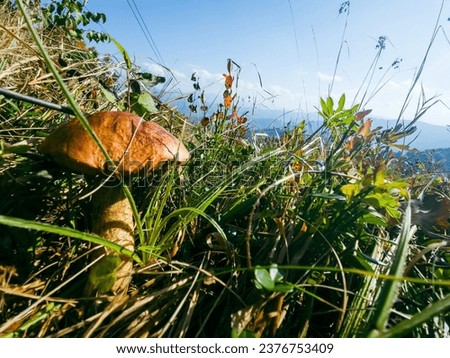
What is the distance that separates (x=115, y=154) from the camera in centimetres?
70

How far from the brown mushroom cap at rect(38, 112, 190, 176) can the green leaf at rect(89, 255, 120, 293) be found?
0.20 m

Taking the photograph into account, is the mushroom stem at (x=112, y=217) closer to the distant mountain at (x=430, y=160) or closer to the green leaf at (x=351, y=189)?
the green leaf at (x=351, y=189)

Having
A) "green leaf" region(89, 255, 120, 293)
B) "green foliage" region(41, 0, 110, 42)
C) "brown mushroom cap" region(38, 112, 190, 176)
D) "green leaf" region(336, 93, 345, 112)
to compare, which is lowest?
"green leaf" region(89, 255, 120, 293)

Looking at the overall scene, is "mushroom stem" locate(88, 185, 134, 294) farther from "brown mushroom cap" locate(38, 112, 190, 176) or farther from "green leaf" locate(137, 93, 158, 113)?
"green leaf" locate(137, 93, 158, 113)

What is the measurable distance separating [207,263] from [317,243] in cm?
29

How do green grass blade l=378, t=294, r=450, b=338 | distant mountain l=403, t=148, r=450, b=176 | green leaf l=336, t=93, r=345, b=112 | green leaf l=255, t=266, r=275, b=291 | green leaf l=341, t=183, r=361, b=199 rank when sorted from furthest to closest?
distant mountain l=403, t=148, r=450, b=176, green leaf l=336, t=93, r=345, b=112, green leaf l=341, t=183, r=361, b=199, green leaf l=255, t=266, r=275, b=291, green grass blade l=378, t=294, r=450, b=338

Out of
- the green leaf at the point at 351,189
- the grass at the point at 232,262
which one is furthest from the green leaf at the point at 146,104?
the green leaf at the point at 351,189

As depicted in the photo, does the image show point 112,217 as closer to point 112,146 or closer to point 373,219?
point 112,146

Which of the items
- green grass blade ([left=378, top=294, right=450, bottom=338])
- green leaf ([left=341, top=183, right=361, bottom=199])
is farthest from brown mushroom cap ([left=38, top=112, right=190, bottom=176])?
green grass blade ([left=378, top=294, right=450, bottom=338])

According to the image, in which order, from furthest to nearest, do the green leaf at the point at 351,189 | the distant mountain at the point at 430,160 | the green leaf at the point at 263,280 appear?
the distant mountain at the point at 430,160 < the green leaf at the point at 351,189 < the green leaf at the point at 263,280

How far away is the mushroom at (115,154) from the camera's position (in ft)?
2.23

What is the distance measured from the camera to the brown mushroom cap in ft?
2.21

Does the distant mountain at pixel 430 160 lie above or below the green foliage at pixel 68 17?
below

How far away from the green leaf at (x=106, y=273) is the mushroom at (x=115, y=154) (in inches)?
0.6
